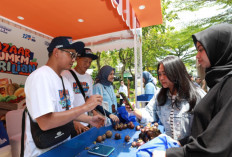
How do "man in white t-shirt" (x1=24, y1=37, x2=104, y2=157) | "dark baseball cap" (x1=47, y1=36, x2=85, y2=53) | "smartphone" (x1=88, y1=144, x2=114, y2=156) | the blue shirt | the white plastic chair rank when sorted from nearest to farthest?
1. "man in white t-shirt" (x1=24, y1=37, x2=104, y2=157)
2. "smartphone" (x1=88, y1=144, x2=114, y2=156)
3. "dark baseball cap" (x1=47, y1=36, x2=85, y2=53)
4. the white plastic chair
5. the blue shirt

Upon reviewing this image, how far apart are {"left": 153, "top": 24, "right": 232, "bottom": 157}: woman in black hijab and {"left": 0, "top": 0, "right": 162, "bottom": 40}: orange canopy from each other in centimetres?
155

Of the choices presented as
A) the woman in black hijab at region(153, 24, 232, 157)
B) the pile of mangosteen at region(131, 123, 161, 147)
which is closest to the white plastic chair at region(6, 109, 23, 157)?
the pile of mangosteen at region(131, 123, 161, 147)

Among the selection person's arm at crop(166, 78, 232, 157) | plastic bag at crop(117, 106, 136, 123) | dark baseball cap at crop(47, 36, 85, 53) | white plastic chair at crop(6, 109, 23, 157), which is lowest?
white plastic chair at crop(6, 109, 23, 157)

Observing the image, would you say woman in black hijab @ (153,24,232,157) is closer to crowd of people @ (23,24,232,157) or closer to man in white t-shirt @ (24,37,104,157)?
crowd of people @ (23,24,232,157)

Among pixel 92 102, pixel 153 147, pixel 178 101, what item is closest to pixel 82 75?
pixel 92 102

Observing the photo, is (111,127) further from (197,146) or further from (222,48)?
(222,48)

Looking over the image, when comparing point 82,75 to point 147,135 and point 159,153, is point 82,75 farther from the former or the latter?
point 159,153

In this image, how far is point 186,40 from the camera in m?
8.60

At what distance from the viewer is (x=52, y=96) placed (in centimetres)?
139

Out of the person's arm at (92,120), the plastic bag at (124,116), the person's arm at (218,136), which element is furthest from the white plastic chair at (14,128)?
the person's arm at (218,136)

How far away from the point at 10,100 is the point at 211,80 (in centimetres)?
387

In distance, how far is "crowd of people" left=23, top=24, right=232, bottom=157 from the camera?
0.80 meters

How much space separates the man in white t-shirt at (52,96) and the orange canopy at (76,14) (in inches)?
44.9

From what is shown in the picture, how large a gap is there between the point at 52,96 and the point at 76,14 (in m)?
2.52
